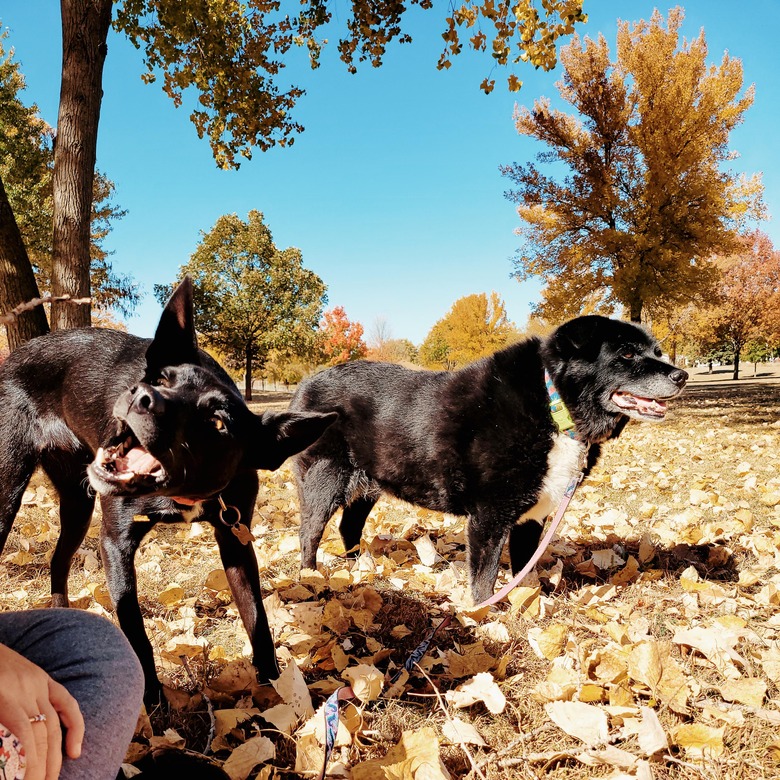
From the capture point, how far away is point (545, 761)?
174 cm

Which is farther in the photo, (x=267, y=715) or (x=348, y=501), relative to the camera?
(x=348, y=501)

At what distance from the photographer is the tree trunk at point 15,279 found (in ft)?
14.8

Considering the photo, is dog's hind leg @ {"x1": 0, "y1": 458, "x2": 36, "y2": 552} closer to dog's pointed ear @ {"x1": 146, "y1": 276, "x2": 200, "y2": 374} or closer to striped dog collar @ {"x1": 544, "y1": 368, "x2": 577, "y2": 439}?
dog's pointed ear @ {"x1": 146, "y1": 276, "x2": 200, "y2": 374}

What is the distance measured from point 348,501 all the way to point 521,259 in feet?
46.6

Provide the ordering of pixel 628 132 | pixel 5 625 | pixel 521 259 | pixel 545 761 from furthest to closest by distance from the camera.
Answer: pixel 521 259 → pixel 628 132 → pixel 545 761 → pixel 5 625

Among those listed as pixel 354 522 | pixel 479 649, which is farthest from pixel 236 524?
pixel 354 522

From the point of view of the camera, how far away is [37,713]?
895mm

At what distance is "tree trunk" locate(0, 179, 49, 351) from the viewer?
4.51 m

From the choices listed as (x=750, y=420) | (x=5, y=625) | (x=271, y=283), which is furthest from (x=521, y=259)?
(x=271, y=283)

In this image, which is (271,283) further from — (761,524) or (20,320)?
(761,524)

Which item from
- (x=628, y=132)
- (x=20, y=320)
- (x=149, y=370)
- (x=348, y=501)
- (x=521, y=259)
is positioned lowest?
(x=348, y=501)

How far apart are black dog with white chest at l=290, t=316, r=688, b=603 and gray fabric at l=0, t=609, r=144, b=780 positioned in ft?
7.58

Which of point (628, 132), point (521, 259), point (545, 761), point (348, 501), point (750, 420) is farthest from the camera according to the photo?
point (521, 259)

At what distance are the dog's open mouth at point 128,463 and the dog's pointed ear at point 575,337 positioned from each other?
247cm
